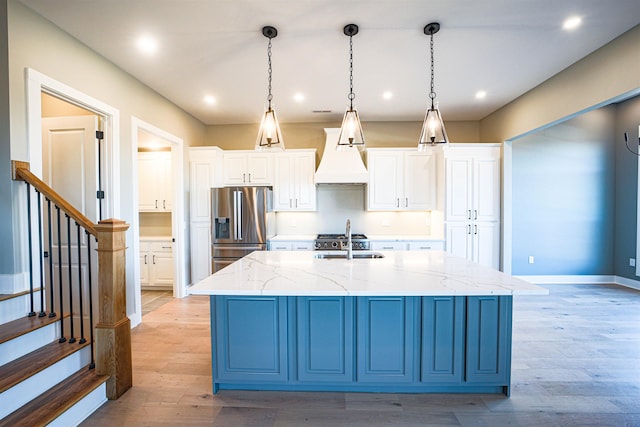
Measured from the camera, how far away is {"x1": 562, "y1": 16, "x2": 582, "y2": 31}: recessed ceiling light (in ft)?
7.54

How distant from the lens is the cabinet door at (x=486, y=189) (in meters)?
4.36

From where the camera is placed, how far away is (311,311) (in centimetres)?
202

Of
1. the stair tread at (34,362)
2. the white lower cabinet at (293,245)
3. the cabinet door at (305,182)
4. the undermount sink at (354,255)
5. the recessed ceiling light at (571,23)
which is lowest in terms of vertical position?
the stair tread at (34,362)

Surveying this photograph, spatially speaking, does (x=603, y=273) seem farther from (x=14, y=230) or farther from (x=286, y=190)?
(x=14, y=230)

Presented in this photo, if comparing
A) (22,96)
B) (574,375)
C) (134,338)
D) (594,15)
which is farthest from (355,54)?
(134,338)

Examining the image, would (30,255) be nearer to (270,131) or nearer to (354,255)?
(270,131)

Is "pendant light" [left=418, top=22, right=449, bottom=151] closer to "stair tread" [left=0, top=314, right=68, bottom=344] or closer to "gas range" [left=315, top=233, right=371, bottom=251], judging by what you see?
"gas range" [left=315, top=233, right=371, bottom=251]

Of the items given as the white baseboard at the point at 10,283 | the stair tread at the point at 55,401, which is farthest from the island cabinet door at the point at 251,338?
the white baseboard at the point at 10,283

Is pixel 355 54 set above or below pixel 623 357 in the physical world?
above

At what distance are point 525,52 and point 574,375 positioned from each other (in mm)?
3018

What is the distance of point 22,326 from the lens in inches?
75.1

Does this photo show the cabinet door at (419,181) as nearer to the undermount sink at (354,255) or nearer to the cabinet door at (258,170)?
the undermount sink at (354,255)

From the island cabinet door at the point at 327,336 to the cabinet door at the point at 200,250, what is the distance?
300cm

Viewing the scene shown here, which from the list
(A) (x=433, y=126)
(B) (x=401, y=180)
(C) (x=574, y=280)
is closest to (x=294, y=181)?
(B) (x=401, y=180)
